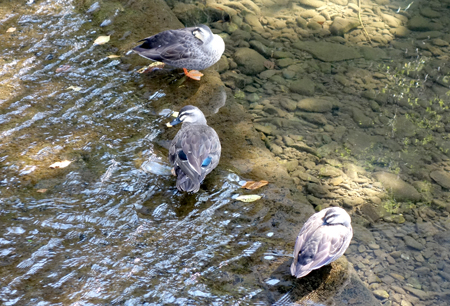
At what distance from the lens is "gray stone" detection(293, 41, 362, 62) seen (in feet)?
25.6

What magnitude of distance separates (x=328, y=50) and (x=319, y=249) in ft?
18.9

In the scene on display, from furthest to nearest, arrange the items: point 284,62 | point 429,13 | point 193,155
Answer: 1. point 429,13
2. point 284,62
3. point 193,155

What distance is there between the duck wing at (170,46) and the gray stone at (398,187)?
334cm

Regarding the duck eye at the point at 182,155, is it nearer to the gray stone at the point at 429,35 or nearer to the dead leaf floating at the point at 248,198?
the dead leaf floating at the point at 248,198

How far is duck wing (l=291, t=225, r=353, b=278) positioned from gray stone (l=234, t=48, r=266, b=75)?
4.53m

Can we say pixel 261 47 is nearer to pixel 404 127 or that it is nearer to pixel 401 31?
pixel 404 127

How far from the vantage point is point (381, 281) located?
14.1 ft

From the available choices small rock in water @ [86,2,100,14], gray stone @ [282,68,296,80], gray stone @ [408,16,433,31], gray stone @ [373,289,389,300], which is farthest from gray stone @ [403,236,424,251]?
small rock in water @ [86,2,100,14]

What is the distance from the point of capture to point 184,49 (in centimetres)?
543

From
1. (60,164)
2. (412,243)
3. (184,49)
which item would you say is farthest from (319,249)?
(184,49)

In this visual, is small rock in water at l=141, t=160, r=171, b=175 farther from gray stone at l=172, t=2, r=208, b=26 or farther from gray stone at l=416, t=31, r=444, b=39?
gray stone at l=416, t=31, r=444, b=39

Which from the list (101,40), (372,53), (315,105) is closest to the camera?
(101,40)

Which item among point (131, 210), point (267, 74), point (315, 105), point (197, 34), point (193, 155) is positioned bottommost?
point (315, 105)

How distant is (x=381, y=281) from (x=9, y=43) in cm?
616
